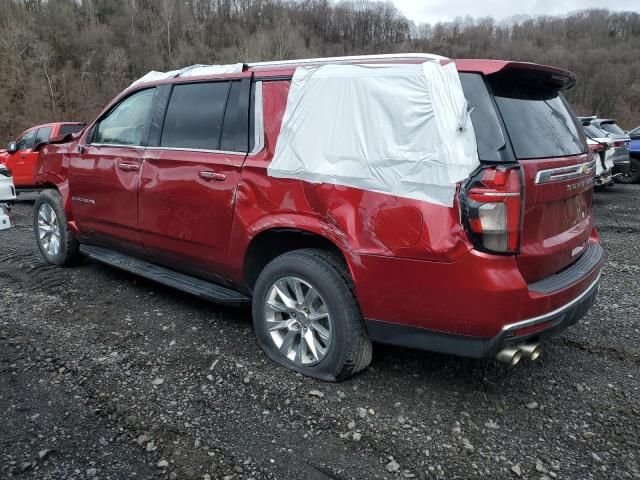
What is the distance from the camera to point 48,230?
5.19 m

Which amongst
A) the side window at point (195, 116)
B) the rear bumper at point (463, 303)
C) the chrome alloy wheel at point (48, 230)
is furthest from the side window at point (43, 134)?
the rear bumper at point (463, 303)

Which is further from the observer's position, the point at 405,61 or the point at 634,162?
the point at 634,162

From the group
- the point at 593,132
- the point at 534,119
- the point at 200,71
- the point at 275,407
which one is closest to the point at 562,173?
the point at 534,119

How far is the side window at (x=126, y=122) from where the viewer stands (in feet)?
13.2

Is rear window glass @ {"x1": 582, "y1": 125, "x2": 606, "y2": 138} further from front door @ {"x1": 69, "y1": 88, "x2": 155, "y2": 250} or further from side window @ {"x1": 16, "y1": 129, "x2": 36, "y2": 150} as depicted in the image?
side window @ {"x1": 16, "y1": 129, "x2": 36, "y2": 150}

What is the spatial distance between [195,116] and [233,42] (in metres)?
75.4

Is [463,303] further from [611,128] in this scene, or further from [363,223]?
[611,128]

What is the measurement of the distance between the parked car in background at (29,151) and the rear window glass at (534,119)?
10.5m

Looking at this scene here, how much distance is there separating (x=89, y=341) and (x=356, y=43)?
8922 cm

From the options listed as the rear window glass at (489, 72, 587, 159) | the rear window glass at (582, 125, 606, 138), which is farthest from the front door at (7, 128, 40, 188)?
the rear window glass at (582, 125, 606, 138)

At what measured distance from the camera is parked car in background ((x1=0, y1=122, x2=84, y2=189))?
438 inches

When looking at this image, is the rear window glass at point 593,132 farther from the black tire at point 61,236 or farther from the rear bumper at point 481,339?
the black tire at point 61,236

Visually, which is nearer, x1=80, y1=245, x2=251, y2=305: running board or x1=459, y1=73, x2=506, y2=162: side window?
x1=459, y1=73, x2=506, y2=162: side window

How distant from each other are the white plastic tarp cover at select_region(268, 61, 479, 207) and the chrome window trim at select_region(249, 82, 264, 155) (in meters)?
0.19
